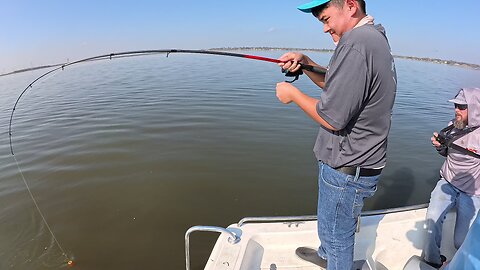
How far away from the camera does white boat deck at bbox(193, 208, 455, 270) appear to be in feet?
8.96

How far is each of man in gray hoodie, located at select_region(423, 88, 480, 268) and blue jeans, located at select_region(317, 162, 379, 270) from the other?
131cm

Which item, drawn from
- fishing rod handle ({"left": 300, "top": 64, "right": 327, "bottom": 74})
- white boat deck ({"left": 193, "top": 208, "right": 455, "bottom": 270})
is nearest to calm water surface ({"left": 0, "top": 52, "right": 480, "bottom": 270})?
white boat deck ({"left": 193, "top": 208, "right": 455, "bottom": 270})

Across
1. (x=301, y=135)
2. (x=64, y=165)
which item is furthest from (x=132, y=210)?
(x=301, y=135)

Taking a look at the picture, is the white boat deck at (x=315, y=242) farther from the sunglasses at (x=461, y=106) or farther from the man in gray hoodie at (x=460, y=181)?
the sunglasses at (x=461, y=106)

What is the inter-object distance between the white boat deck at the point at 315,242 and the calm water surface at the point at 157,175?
1627 millimetres

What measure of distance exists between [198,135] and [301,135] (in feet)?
10.2

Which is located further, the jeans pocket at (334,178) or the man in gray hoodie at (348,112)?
the jeans pocket at (334,178)

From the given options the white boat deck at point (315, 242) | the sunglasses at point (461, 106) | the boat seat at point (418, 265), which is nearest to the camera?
the boat seat at point (418, 265)

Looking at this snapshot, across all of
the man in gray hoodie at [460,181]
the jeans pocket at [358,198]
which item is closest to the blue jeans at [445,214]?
the man in gray hoodie at [460,181]

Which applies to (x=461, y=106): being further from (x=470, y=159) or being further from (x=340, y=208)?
(x=340, y=208)

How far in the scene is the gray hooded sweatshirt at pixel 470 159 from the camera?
9.27 ft

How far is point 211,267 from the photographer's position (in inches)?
93.2

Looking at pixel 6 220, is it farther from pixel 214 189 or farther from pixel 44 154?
pixel 214 189

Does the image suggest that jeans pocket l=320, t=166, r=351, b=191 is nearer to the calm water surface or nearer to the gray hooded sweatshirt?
the gray hooded sweatshirt
